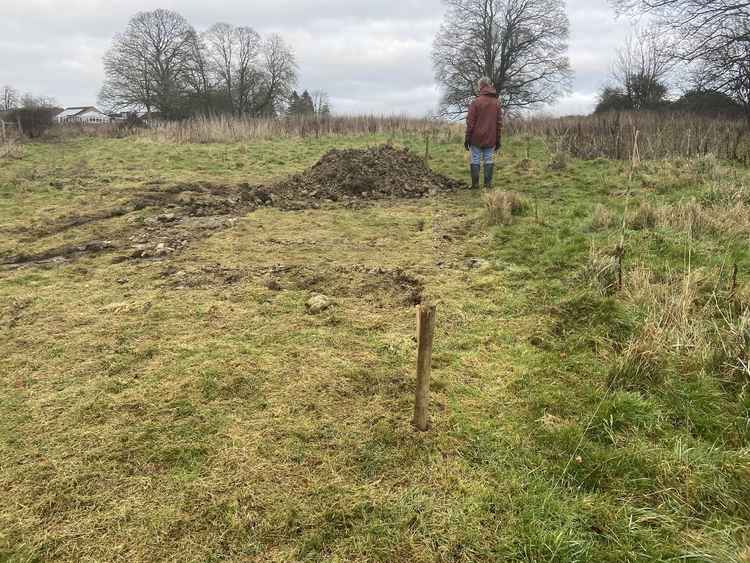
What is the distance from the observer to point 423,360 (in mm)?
2104

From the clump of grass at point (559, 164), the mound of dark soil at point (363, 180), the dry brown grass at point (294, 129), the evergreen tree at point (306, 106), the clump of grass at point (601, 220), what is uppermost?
the evergreen tree at point (306, 106)

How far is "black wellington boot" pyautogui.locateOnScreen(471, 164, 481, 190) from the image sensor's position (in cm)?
838

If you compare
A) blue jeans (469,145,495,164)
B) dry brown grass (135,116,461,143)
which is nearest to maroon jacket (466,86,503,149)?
blue jeans (469,145,495,164)

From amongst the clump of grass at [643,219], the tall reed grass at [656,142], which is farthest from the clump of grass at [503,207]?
the tall reed grass at [656,142]

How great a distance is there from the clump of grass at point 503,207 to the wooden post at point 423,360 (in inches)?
167

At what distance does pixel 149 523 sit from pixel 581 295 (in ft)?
11.1

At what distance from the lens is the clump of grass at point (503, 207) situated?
596 centimetres

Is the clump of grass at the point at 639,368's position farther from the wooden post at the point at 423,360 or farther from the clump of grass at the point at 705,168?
the clump of grass at the point at 705,168

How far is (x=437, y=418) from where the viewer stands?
2.37 meters

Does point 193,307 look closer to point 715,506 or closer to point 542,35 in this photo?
point 715,506

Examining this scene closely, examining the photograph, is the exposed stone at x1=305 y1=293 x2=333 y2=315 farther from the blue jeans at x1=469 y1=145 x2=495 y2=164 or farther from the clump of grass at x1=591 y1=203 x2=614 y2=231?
the blue jeans at x1=469 y1=145 x2=495 y2=164

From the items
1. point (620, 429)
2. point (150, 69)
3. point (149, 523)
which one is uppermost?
point (150, 69)

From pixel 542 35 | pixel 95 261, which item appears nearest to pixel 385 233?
pixel 95 261

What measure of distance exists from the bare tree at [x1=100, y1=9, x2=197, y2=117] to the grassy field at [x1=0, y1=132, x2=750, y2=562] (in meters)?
35.0
